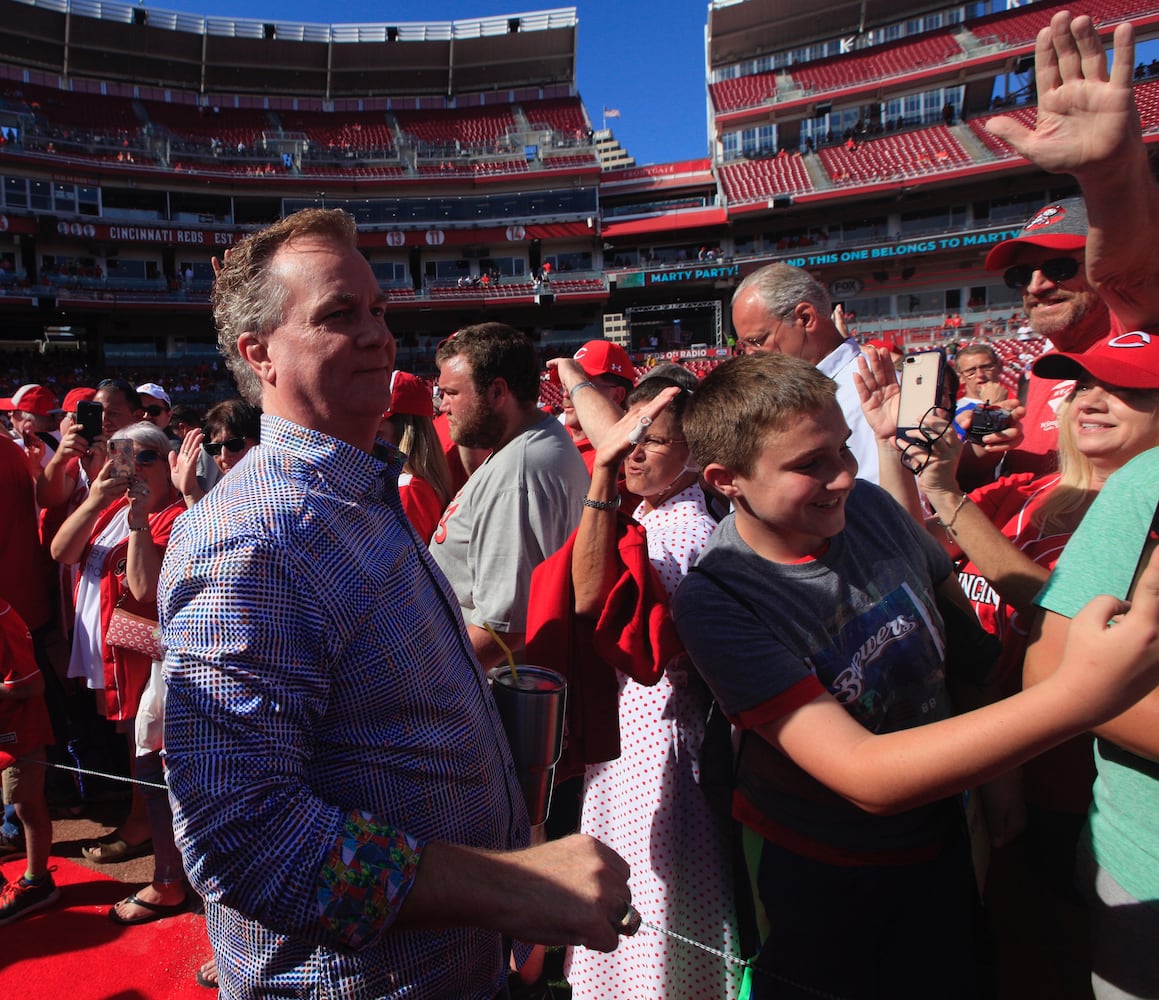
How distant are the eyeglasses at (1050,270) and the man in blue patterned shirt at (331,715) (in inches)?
90.1

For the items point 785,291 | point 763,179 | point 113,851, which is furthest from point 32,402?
point 763,179

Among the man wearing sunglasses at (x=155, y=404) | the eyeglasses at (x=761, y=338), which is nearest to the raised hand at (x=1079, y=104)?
the eyeglasses at (x=761, y=338)

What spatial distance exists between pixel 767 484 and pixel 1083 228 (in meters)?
1.83

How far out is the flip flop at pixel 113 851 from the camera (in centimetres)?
352

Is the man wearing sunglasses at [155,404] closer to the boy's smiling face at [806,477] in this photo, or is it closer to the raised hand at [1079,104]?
the boy's smiling face at [806,477]

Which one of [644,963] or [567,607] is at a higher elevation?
[567,607]

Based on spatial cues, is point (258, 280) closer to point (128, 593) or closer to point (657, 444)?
point (657, 444)

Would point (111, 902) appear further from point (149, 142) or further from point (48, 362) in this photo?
point (149, 142)

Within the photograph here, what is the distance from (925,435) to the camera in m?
1.86

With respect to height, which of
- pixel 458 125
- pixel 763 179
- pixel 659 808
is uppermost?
pixel 458 125

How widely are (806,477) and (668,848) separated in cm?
117

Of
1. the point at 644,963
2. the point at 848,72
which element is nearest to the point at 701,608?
the point at 644,963

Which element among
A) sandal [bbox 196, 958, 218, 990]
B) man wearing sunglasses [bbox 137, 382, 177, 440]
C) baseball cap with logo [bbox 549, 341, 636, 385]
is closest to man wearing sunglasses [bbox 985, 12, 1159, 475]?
baseball cap with logo [bbox 549, 341, 636, 385]

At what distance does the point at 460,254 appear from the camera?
36.2 metres
